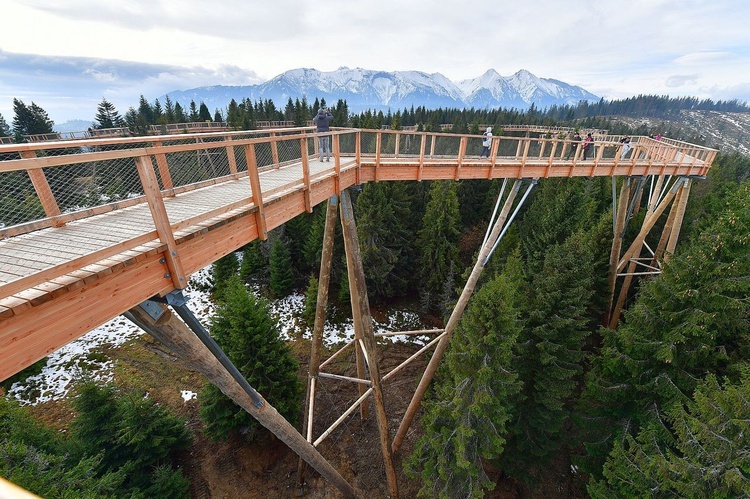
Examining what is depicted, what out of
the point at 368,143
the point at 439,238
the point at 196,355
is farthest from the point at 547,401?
the point at 439,238

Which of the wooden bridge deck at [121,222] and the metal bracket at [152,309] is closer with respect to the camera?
the wooden bridge deck at [121,222]

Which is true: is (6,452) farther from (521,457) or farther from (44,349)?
(521,457)

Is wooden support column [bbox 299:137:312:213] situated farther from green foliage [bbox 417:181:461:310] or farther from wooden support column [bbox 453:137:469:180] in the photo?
green foliage [bbox 417:181:461:310]

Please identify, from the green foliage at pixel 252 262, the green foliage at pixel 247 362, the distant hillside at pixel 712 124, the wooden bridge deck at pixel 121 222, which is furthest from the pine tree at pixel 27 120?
the distant hillside at pixel 712 124

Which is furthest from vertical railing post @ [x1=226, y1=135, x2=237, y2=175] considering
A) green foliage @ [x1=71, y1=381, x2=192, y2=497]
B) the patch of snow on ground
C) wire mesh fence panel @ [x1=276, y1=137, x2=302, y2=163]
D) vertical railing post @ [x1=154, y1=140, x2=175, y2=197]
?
the patch of snow on ground

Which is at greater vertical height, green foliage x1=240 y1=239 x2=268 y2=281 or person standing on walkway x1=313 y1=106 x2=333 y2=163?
person standing on walkway x1=313 y1=106 x2=333 y2=163

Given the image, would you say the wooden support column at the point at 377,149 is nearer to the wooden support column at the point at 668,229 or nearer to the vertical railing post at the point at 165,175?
the vertical railing post at the point at 165,175
